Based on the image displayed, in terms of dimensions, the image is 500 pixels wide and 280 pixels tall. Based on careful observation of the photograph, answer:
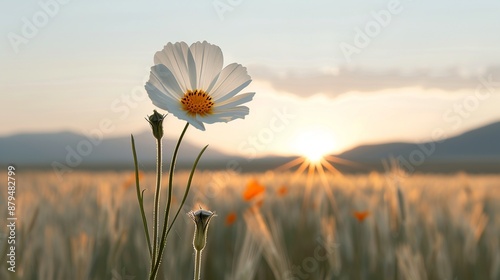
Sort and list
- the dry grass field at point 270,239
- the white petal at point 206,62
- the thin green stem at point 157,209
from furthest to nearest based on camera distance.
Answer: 1. the dry grass field at point 270,239
2. the white petal at point 206,62
3. the thin green stem at point 157,209

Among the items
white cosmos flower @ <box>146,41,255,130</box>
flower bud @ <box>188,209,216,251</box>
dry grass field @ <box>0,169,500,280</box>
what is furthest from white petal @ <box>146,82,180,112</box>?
dry grass field @ <box>0,169,500,280</box>

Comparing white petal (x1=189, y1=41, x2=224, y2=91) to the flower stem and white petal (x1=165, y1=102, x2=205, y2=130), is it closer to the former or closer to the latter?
white petal (x1=165, y1=102, x2=205, y2=130)

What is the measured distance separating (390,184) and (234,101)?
1.44m

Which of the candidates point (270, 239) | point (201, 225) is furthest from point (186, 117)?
point (270, 239)

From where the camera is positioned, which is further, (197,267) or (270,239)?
(270,239)

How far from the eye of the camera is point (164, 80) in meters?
0.70

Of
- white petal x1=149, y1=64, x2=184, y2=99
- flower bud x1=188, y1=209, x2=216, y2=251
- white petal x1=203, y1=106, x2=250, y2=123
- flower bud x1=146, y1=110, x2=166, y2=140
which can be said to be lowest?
flower bud x1=188, y1=209, x2=216, y2=251

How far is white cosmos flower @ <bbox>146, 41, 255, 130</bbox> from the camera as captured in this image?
2.31ft

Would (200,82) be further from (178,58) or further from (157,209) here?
(157,209)

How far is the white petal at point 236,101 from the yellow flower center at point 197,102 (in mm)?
13

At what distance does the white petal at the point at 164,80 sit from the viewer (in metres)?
0.68

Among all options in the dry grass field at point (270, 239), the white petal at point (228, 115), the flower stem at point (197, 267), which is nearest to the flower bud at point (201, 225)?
the flower stem at point (197, 267)

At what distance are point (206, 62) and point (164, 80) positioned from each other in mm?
81

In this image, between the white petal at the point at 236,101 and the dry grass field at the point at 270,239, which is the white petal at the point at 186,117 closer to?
the white petal at the point at 236,101
